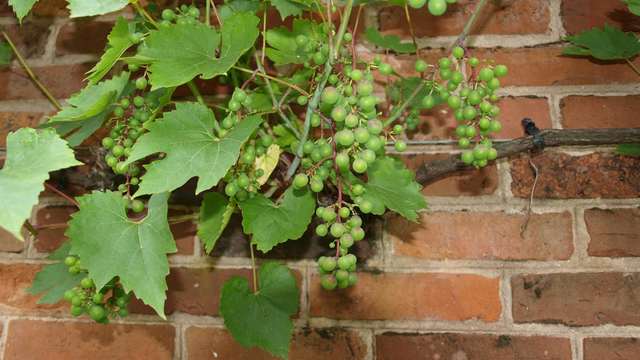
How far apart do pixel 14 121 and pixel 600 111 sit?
39.7 inches

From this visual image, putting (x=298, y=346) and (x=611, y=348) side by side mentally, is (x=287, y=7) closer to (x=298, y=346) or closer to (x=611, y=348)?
(x=298, y=346)

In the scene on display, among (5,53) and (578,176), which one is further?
(5,53)

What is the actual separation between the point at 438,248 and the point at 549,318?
190 mm

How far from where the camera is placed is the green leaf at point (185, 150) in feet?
2.15

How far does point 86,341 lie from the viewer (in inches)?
40.1

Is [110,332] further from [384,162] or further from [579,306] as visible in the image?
[579,306]

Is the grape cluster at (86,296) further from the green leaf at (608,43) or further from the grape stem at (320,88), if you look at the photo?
the green leaf at (608,43)

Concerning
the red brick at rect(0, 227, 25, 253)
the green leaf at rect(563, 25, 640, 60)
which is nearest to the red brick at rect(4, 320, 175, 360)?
the red brick at rect(0, 227, 25, 253)

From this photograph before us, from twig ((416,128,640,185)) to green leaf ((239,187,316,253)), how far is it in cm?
23

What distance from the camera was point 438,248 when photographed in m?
0.95

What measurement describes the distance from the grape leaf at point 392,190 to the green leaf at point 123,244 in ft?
0.86

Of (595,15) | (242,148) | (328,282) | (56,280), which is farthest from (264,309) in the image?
(595,15)

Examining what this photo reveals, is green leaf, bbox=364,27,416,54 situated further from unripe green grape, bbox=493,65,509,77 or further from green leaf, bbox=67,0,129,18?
green leaf, bbox=67,0,129,18

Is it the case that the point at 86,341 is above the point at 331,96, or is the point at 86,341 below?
below
